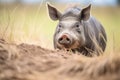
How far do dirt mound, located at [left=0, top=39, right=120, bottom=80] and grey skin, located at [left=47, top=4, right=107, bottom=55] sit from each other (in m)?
2.70

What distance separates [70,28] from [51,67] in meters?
3.71

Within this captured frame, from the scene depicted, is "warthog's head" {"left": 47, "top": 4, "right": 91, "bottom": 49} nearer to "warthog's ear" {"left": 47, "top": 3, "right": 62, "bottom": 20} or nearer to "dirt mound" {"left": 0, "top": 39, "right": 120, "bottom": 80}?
"warthog's ear" {"left": 47, "top": 3, "right": 62, "bottom": 20}

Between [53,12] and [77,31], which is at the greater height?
[53,12]

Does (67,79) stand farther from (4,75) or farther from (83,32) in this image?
(83,32)

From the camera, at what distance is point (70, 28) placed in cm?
915

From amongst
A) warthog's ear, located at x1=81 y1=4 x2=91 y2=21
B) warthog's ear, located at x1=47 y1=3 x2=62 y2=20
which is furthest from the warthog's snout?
warthog's ear, located at x1=47 y1=3 x2=62 y2=20

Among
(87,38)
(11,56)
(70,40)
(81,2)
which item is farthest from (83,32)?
(11,56)

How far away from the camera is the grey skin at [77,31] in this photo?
8688mm

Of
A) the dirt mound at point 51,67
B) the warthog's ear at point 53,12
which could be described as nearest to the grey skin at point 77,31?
the warthog's ear at point 53,12

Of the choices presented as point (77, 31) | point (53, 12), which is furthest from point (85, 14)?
point (53, 12)

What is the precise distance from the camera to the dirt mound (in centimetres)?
512

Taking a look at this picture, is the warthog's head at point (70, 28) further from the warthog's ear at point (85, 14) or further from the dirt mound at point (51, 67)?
the dirt mound at point (51, 67)

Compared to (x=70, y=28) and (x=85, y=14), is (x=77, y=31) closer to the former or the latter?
(x=70, y=28)

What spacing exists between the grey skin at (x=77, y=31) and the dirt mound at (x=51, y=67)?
2696 mm
